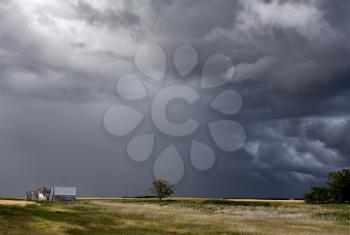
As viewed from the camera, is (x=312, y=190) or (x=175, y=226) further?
(x=312, y=190)

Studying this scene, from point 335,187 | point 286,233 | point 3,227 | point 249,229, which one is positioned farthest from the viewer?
point 335,187

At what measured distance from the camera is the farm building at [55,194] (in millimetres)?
156125

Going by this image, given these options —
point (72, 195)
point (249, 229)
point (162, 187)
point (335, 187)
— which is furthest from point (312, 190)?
point (249, 229)

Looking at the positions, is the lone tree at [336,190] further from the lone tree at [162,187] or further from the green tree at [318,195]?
the lone tree at [162,187]

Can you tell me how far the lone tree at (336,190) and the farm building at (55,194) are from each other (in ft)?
288

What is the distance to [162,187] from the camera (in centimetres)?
17725

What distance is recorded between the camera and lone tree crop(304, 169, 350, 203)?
141m

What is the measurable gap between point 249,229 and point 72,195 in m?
129

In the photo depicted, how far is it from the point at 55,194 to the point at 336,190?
Answer: 10108cm

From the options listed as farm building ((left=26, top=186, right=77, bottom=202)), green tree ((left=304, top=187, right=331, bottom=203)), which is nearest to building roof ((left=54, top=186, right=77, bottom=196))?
farm building ((left=26, top=186, right=77, bottom=202))

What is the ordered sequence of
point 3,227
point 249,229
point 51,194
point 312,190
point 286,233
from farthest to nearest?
point 51,194, point 312,190, point 249,229, point 286,233, point 3,227

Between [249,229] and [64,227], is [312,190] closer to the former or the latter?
[249,229]

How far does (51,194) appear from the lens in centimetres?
16662

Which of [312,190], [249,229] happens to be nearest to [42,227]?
[249,229]
